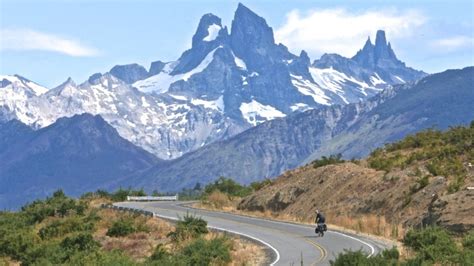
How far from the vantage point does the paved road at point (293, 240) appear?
28766mm

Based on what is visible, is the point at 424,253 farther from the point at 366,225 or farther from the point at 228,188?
the point at 228,188

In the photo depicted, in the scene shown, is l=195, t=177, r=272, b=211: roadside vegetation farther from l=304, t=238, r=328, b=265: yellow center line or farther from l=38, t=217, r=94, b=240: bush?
l=304, t=238, r=328, b=265: yellow center line

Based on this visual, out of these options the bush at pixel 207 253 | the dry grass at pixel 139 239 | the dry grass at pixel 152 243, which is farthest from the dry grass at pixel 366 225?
the dry grass at pixel 139 239

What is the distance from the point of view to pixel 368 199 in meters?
43.7

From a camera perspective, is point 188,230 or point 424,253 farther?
point 188,230

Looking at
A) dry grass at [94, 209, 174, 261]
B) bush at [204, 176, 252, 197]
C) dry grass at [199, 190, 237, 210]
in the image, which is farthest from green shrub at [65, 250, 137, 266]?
bush at [204, 176, 252, 197]

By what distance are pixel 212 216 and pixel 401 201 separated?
1421 cm

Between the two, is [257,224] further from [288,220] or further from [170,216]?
[170,216]

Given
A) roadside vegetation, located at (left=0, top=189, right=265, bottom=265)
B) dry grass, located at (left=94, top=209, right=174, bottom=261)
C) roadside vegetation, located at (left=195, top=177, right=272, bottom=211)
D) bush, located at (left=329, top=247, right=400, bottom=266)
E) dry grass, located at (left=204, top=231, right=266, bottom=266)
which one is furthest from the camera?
roadside vegetation, located at (left=195, top=177, right=272, bottom=211)

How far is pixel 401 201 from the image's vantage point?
40219 mm

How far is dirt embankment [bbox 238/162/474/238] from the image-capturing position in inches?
1376

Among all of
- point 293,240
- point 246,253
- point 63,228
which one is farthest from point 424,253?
point 63,228

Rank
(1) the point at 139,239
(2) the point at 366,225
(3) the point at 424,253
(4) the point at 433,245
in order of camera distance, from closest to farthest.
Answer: (3) the point at 424,253, (4) the point at 433,245, (1) the point at 139,239, (2) the point at 366,225

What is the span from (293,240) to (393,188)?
1000 cm
